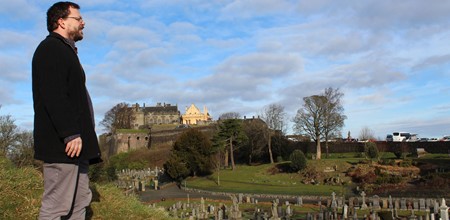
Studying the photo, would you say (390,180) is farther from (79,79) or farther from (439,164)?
(79,79)

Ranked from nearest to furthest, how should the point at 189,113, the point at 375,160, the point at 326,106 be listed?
the point at 375,160 → the point at 326,106 → the point at 189,113

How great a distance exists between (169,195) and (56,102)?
111 feet

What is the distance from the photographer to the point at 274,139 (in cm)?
6088

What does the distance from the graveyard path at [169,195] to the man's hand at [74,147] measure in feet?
90.4

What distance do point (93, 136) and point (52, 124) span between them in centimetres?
45

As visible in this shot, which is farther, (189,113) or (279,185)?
(189,113)

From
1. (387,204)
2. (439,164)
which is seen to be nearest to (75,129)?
(387,204)

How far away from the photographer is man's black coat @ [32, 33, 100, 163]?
385 centimetres

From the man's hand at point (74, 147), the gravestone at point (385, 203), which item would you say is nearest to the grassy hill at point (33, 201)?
the man's hand at point (74, 147)

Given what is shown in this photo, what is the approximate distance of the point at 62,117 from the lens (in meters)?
3.85

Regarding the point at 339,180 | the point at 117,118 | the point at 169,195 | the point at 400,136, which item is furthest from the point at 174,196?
the point at 117,118

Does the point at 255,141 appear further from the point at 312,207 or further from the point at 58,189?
the point at 58,189

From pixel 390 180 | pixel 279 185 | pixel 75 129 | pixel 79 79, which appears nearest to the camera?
pixel 75 129

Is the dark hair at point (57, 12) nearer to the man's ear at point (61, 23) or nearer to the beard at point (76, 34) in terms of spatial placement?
the man's ear at point (61, 23)
